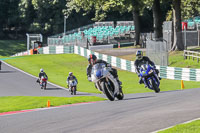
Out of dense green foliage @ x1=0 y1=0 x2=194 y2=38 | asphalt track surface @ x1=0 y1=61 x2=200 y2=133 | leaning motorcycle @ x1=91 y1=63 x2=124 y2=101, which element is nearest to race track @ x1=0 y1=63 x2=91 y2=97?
leaning motorcycle @ x1=91 y1=63 x2=124 y2=101


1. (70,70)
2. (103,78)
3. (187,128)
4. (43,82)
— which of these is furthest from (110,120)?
(70,70)

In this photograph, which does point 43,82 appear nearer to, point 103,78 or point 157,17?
point 103,78

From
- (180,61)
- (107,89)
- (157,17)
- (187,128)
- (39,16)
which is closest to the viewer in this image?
(187,128)

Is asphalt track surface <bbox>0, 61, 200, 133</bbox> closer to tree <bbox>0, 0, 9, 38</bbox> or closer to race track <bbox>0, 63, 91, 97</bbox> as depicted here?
race track <bbox>0, 63, 91, 97</bbox>

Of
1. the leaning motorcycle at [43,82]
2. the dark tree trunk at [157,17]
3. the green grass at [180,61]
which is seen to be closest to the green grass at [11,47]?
the dark tree trunk at [157,17]

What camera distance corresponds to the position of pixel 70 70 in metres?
44.9

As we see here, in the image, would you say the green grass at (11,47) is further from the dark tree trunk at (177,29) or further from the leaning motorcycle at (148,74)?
the leaning motorcycle at (148,74)

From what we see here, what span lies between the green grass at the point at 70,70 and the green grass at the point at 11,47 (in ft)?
75.4

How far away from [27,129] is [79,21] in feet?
253

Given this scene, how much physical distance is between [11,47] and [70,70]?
37338mm

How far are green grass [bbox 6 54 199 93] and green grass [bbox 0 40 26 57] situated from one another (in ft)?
75.4

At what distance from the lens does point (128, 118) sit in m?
11.7

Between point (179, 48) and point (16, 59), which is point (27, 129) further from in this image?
point (16, 59)

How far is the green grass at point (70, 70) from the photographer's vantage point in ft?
102
